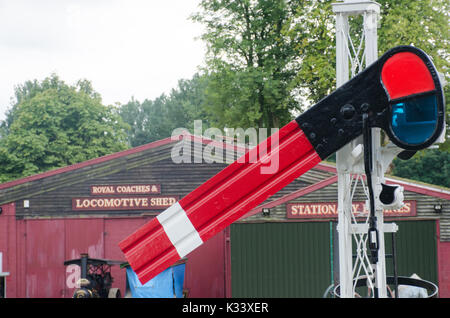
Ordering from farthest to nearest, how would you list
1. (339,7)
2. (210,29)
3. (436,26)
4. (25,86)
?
(25,86) → (210,29) → (436,26) → (339,7)

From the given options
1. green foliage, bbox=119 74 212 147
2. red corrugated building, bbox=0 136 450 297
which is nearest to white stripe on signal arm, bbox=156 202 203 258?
red corrugated building, bbox=0 136 450 297

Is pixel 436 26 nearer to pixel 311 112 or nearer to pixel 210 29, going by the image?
pixel 210 29

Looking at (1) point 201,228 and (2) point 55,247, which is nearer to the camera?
(1) point 201,228

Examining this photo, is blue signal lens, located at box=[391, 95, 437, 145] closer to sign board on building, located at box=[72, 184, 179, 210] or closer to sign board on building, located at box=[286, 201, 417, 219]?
sign board on building, located at box=[286, 201, 417, 219]

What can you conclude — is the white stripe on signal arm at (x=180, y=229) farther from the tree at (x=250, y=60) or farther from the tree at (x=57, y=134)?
the tree at (x=57, y=134)

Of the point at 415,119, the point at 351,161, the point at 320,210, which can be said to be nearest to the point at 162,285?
the point at 320,210

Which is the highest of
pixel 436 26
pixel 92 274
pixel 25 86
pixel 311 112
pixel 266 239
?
pixel 25 86

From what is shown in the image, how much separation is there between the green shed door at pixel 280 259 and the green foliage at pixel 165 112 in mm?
34253

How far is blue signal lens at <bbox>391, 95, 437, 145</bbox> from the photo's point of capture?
3025 mm

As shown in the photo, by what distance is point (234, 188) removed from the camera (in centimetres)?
326

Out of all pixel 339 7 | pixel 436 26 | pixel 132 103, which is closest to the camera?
pixel 339 7

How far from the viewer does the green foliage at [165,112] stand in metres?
53.5
